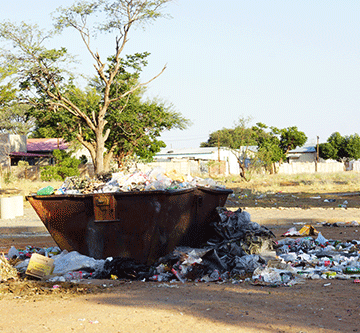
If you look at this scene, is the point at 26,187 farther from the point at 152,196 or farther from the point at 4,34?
the point at 152,196

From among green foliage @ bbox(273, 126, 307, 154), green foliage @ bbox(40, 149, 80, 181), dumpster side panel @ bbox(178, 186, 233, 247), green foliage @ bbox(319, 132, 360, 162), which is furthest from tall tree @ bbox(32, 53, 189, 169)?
green foliage @ bbox(319, 132, 360, 162)

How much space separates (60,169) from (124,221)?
97.8 ft

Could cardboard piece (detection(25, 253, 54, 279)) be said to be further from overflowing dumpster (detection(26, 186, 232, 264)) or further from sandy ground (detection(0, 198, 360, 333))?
overflowing dumpster (detection(26, 186, 232, 264))

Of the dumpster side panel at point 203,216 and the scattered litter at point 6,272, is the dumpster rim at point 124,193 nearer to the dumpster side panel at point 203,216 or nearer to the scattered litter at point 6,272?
the dumpster side panel at point 203,216

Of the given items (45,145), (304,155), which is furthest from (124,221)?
(304,155)

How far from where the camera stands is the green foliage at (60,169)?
33.9m

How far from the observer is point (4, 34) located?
77.3ft

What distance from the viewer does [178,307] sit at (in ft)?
14.5

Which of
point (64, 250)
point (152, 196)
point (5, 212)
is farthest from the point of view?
point (5, 212)

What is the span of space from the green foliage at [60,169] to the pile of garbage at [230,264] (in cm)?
2811

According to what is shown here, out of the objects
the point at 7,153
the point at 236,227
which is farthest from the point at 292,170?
the point at 236,227

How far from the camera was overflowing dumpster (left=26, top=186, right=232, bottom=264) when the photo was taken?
20.6 ft

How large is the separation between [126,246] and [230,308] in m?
2.39

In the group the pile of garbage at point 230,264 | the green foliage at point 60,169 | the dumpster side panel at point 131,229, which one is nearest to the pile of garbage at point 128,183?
the dumpster side panel at point 131,229
